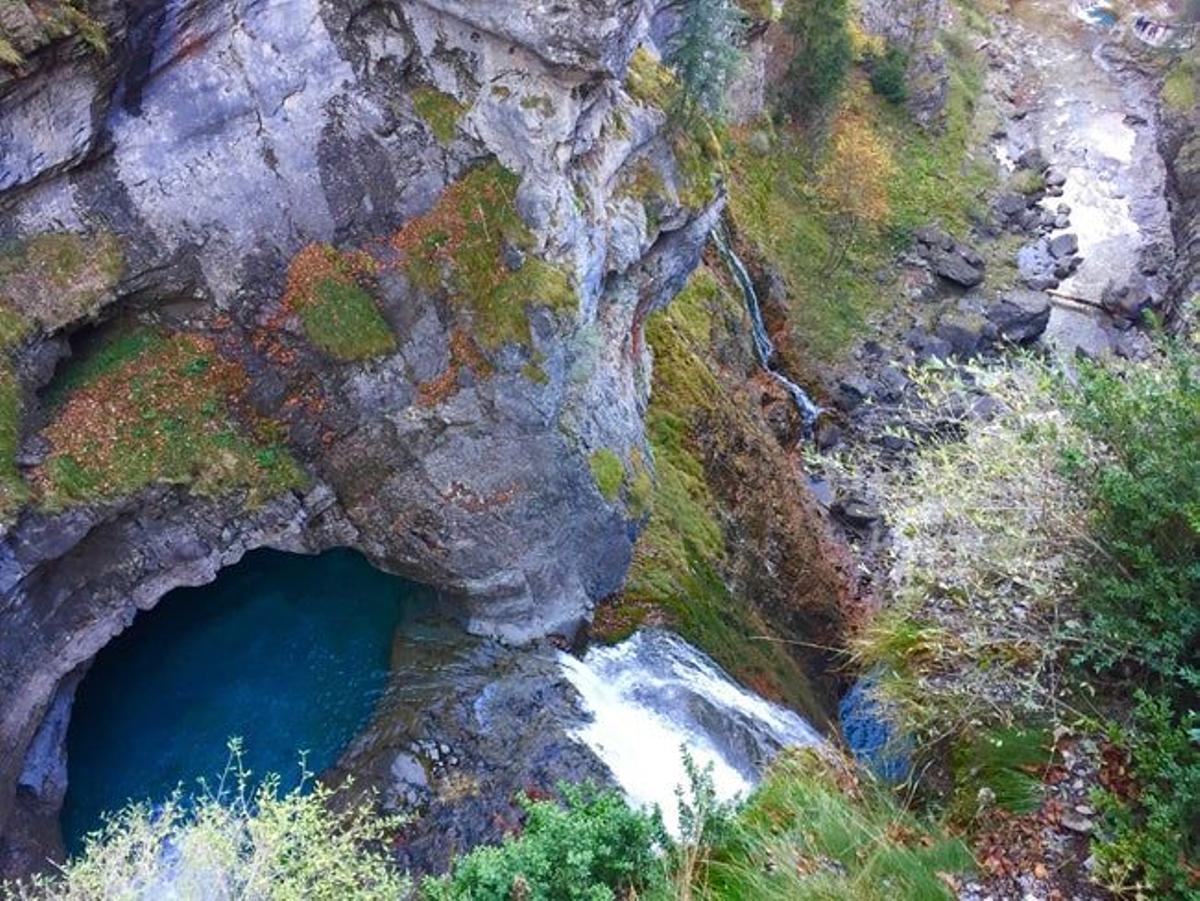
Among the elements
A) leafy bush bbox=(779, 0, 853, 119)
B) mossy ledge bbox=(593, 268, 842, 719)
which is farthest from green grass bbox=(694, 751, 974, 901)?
leafy bush bbox=(779, 0, 853, 119)

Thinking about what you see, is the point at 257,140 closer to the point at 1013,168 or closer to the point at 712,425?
the point at 712,425

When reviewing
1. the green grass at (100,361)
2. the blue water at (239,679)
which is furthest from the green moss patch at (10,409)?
the blue water at (239,679)

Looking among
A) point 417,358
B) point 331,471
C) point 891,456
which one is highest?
point 417,358

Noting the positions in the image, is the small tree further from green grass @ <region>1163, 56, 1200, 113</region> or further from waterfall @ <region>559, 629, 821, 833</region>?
green grass @ <region>1163, 56, 1200, 113</region>

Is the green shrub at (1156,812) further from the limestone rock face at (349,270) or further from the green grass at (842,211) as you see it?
the green grass at (842,211)

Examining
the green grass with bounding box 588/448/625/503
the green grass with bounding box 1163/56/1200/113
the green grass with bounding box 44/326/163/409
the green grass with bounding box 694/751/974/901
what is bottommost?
the green grass with bounding box 588/448/625/503

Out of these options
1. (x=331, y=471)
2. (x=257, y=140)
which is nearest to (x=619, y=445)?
(x=331, y=471)

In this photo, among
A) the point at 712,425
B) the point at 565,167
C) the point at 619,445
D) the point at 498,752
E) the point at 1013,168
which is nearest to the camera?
the point at 498,752
